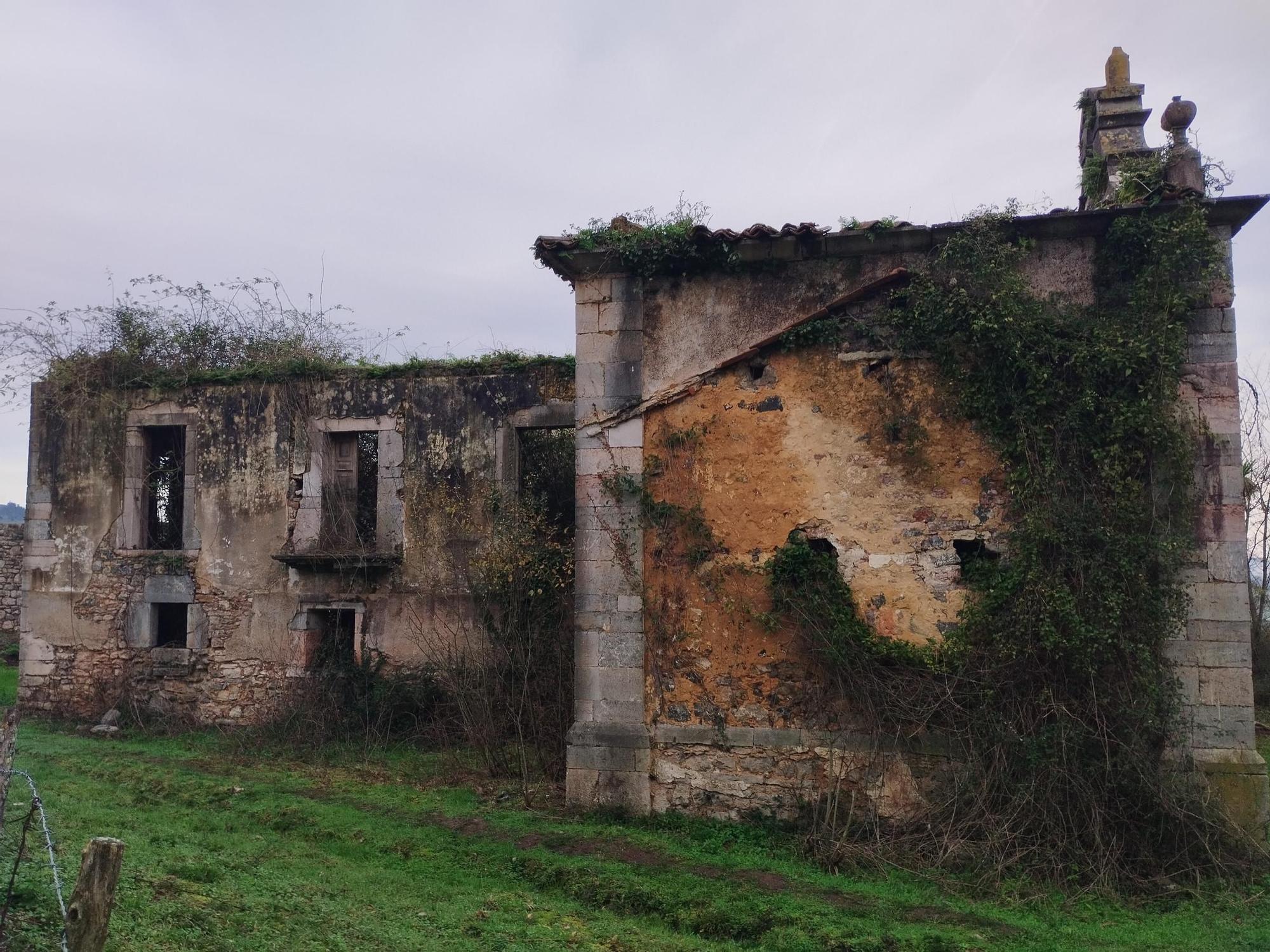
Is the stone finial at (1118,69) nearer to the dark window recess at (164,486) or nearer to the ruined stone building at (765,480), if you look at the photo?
the ruined stone building at (765,480)

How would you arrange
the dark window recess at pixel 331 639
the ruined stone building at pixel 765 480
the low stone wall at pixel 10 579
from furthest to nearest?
the low stone wall at pixel 10 579 → the dark window recess at pixel 331 639 → the ruined stone building at pixel 765 480

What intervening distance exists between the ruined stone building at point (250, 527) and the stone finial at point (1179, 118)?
721 centimetres

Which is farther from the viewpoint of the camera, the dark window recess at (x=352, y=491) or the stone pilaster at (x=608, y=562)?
the dark window recess at (x=352, y=491)

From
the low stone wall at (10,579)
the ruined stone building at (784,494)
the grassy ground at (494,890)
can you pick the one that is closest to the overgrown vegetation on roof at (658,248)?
the ruined stone building at (784,494)

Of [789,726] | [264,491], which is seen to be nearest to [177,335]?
[264,491]

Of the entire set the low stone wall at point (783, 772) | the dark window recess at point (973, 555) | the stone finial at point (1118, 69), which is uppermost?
the stone finial at point (1118, 69)

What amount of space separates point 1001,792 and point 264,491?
1034 cm

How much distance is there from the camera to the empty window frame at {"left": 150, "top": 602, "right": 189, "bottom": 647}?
543 inches

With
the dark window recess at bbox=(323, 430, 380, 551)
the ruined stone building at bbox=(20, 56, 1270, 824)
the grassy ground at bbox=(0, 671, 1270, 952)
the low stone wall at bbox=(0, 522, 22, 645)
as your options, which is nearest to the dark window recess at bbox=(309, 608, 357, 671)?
the dark window recess at bbox=(323, 430, 380, 551)

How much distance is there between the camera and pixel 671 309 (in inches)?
337

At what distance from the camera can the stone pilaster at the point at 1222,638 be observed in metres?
7.12

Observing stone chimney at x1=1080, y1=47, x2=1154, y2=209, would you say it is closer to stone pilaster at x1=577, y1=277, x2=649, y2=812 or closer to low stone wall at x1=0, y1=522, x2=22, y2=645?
stone pilaster at x1=577, y1=277, x2=649, y2=812

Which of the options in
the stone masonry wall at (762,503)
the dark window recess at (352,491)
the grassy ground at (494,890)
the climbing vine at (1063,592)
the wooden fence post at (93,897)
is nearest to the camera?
the wooden fence post at (93,897)

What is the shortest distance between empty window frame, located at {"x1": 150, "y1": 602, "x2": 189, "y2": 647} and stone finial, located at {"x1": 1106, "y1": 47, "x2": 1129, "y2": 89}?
1314 cm
